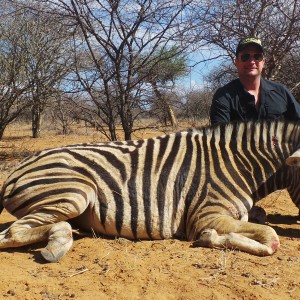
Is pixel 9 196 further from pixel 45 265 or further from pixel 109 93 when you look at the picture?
pixel 109 93

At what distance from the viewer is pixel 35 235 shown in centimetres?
329

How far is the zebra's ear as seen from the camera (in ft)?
11.3

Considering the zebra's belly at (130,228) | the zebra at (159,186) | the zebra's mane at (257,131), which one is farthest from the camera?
the zebra's mane at (257,131)

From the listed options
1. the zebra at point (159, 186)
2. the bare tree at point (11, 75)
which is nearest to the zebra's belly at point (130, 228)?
the zebra at point (159, 186)

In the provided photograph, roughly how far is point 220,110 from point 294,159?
1.12 meters

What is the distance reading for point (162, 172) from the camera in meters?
3.72

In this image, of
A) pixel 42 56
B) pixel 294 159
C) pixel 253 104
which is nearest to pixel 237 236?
pixel 294 159

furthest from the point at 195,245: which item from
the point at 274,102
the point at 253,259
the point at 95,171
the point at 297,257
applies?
the point at 274,102

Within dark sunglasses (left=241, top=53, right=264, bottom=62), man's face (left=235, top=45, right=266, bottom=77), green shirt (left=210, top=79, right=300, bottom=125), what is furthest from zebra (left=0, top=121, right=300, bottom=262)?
dark sunglasses (left=241, top=53, right=264, bottom=62)

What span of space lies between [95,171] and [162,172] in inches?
22.6

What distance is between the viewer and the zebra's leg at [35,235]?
3.20 metres

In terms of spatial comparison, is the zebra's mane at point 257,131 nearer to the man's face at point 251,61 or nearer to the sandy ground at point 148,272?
the man's face at point 251,61

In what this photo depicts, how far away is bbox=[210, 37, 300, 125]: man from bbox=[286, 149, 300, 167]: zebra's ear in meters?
0.98

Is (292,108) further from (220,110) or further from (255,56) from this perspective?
(220,110)
